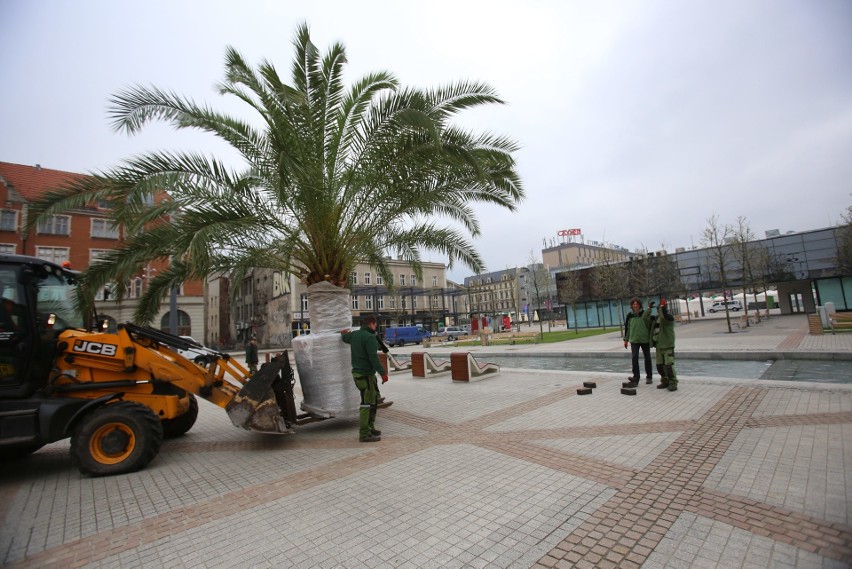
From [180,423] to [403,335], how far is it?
34088 mm

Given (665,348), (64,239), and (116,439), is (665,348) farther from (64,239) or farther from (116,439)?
(64,239)

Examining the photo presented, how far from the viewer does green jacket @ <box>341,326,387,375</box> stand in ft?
20.0

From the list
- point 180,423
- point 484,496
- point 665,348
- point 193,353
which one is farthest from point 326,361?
point 665,348

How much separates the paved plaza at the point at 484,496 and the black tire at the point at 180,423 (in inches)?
10.3

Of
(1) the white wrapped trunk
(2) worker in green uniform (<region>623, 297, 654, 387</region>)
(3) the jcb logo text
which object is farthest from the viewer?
(2) worker in green uniform (<region>623, 297, 654, 387</region>)

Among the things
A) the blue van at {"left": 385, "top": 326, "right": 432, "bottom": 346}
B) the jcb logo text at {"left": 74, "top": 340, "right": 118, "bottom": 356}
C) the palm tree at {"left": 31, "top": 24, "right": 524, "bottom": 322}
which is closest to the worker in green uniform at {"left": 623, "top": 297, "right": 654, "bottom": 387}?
the palm tree at {"left": 31, "top": 24, "right": 524, "bottom": 322}

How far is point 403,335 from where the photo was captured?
41000mm

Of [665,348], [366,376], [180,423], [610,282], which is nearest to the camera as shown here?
[366,376]

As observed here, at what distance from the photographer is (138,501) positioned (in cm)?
423

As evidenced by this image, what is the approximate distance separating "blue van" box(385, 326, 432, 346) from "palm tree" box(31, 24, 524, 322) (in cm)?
3206

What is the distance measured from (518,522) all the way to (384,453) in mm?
2460

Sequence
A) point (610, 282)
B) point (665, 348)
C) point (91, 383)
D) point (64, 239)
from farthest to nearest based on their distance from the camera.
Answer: point (64, 239) → point (610, 282) → point (665, 348) → point (91, 383)

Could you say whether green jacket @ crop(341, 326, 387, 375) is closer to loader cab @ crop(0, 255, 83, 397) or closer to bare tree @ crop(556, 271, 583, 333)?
loader cab @ crop(0, 255, 83, 397)

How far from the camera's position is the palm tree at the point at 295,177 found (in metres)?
6.24
